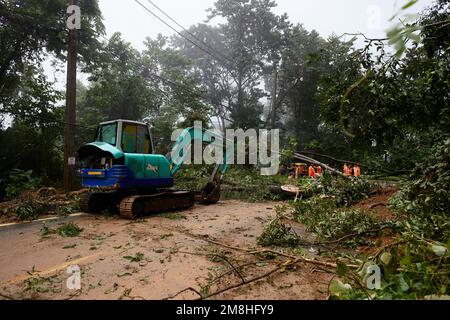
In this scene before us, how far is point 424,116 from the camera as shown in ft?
16.5

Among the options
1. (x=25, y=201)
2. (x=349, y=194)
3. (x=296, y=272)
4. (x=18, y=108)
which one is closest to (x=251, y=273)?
(x=296, y=272)

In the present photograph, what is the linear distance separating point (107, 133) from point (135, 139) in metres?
0.81

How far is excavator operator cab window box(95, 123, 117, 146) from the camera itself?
8.24m

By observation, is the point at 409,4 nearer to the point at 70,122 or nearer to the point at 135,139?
the point at 135,139

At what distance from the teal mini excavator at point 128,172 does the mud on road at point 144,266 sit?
1.30m

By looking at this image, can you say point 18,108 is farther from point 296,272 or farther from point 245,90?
point 245,90

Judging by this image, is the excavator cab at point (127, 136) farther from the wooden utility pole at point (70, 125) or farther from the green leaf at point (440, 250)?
the green leaf at point (440, 250)

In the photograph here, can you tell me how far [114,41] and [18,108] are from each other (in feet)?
25.9

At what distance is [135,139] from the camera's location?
8.62m

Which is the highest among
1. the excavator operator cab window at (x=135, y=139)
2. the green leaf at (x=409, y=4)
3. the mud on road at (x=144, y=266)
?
the excavator operator cab window at (x=135, y=139)

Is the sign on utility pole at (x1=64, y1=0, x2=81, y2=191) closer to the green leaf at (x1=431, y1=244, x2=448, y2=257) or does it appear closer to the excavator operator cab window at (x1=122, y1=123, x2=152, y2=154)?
the excavator operator cab window at (x1=122, y1=123, x2=152, y2=154)

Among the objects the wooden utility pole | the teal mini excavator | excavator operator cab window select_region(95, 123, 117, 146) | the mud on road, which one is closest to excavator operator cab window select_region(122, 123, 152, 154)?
the teal mini excavator

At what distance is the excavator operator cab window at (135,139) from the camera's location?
328 inches

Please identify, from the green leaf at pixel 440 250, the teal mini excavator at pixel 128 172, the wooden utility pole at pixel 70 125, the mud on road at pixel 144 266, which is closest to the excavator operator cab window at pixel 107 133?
the teal mini excavator at pixel 128 172
